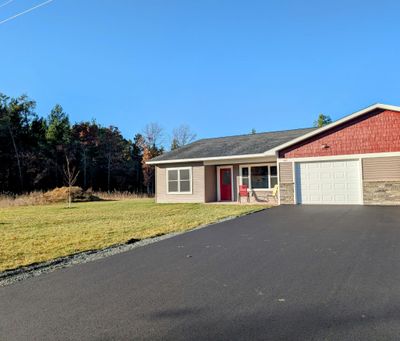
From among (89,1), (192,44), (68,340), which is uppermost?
(192,44)

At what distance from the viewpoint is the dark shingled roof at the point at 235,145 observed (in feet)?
59.5

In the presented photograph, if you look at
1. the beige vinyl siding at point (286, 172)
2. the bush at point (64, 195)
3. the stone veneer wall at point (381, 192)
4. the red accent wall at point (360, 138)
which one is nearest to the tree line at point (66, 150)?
the bush at point (64, 195)

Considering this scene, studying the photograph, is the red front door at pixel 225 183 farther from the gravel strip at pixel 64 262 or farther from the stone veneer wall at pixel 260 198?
the gravel strip at pixel 64 262

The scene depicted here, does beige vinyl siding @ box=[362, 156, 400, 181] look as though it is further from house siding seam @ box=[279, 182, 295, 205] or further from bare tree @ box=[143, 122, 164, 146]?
bare tree @ box=[143, 122, 164, 146]

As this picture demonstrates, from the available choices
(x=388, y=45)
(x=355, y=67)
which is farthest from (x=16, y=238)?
(x=355, y=67)

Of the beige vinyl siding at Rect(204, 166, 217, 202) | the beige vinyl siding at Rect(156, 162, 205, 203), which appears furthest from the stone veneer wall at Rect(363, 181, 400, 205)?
the beige vinyl siding at Rect(156, 162, 205, 203)

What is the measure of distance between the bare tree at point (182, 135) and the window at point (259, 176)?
89.0 feet

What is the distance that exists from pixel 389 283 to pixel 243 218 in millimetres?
7139

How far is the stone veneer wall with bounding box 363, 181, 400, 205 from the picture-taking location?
1418 centimetres

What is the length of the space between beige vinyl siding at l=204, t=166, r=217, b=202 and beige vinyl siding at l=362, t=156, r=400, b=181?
315 inches

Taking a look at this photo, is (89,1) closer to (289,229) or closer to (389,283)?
(289,229)

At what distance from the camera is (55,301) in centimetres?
391

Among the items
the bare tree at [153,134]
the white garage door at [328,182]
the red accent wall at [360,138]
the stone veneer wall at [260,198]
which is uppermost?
the bare tree at [153,134]

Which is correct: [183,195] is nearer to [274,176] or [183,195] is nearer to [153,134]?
[274,176]
